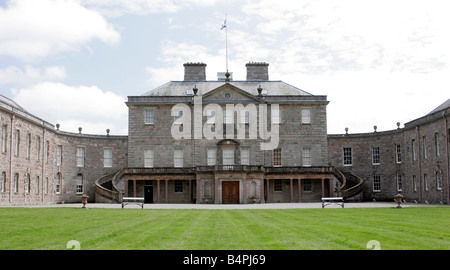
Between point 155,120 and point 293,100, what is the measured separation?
43.1ft

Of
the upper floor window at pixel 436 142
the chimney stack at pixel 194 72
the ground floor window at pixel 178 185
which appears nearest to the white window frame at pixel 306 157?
the ground floor window at pixel 178 185

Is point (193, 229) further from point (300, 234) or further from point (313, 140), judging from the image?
point (313, 140)

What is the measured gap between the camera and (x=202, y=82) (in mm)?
51906

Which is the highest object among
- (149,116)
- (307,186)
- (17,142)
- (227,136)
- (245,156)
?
(149,116)

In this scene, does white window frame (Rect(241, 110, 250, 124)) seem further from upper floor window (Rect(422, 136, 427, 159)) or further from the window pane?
upper floor window (Rect(422, 136, 427, 159))

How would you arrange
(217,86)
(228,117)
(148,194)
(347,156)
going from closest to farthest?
(148,194), (228,117), (217,86), (347,156)

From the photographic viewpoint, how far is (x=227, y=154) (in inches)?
1844

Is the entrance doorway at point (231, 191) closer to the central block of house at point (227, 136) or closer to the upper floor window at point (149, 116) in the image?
the central block of house at point (227, 136)

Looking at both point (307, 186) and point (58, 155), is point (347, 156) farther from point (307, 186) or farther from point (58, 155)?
point (58, 155)

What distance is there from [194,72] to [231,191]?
15261 mm

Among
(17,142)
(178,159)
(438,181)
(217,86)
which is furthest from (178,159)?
(438,181)

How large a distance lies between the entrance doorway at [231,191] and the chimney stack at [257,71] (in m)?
14.1

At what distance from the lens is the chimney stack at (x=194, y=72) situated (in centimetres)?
5269

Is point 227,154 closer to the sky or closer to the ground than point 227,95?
closer to the ground
